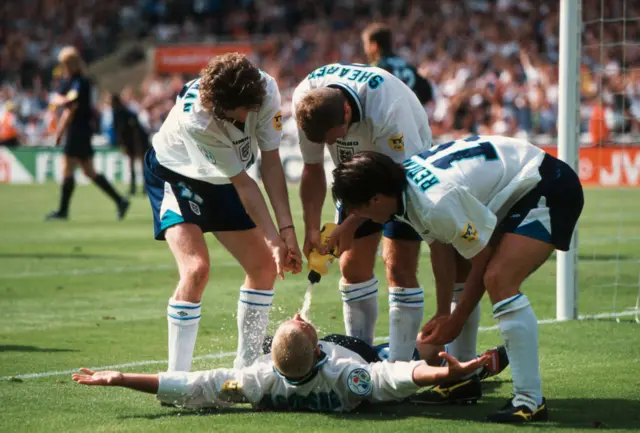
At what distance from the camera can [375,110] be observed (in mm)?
6035

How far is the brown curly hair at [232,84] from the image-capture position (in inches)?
219

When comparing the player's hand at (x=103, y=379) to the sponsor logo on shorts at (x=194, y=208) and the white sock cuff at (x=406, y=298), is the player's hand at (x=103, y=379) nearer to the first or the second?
the sponsor logo on shorts at (x=194, y=208)

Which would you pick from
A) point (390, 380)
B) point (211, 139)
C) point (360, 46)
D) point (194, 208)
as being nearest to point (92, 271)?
point (194, 208)

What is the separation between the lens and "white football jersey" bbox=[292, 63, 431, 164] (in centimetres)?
603

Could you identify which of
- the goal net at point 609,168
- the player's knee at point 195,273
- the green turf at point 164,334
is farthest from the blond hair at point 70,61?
the player's knee at point 195,273

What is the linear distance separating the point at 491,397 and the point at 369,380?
2.90ft

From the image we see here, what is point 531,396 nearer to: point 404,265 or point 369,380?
point 369,380

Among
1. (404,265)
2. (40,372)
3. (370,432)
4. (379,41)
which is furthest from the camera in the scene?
(379,41)

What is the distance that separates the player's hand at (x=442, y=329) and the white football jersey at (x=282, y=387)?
261mm

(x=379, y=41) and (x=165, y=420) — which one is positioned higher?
(x=379, y=41)

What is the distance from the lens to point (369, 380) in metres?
→ 5.59

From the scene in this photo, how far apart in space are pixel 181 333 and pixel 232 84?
1465mm

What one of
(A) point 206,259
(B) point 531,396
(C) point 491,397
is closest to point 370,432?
(B) point 531,396

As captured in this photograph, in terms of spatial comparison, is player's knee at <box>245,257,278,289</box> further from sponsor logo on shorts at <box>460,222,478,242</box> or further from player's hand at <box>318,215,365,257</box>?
sponsor logo on shorts at <box>460,222,478,242</box>
